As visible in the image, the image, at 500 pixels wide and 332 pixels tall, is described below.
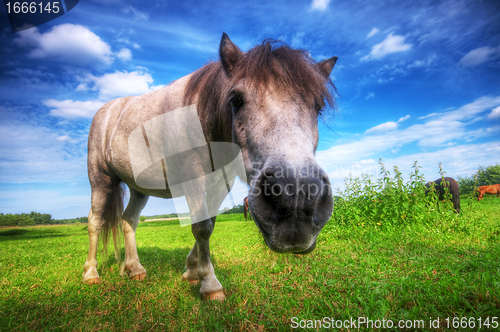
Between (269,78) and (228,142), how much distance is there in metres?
0.81

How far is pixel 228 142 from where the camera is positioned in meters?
2.49

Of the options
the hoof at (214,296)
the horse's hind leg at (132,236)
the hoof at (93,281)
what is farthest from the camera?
the horse's hind leg at (132,236)

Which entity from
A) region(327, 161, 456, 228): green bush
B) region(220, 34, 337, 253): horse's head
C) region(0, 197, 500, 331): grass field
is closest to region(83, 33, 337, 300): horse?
region(220, 34, 337, 253): horse's head

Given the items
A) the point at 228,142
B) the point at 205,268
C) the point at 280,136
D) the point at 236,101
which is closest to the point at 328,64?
the point at 236,101

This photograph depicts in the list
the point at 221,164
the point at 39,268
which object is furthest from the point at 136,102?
the point at 39,268

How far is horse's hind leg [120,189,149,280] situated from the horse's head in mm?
3012

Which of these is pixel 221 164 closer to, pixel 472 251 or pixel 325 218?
pixel 325 218

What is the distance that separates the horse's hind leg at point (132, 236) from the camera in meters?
3.82

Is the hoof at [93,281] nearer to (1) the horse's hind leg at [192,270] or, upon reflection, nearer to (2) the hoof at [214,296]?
(1) the horse's hind leg at [192,270]

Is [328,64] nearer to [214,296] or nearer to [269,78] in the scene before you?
[269,78]

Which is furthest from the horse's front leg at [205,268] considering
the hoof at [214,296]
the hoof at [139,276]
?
the hoof at [139,276]

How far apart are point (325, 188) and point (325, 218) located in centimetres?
19

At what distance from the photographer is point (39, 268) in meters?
4.51

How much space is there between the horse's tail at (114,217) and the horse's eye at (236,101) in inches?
127
